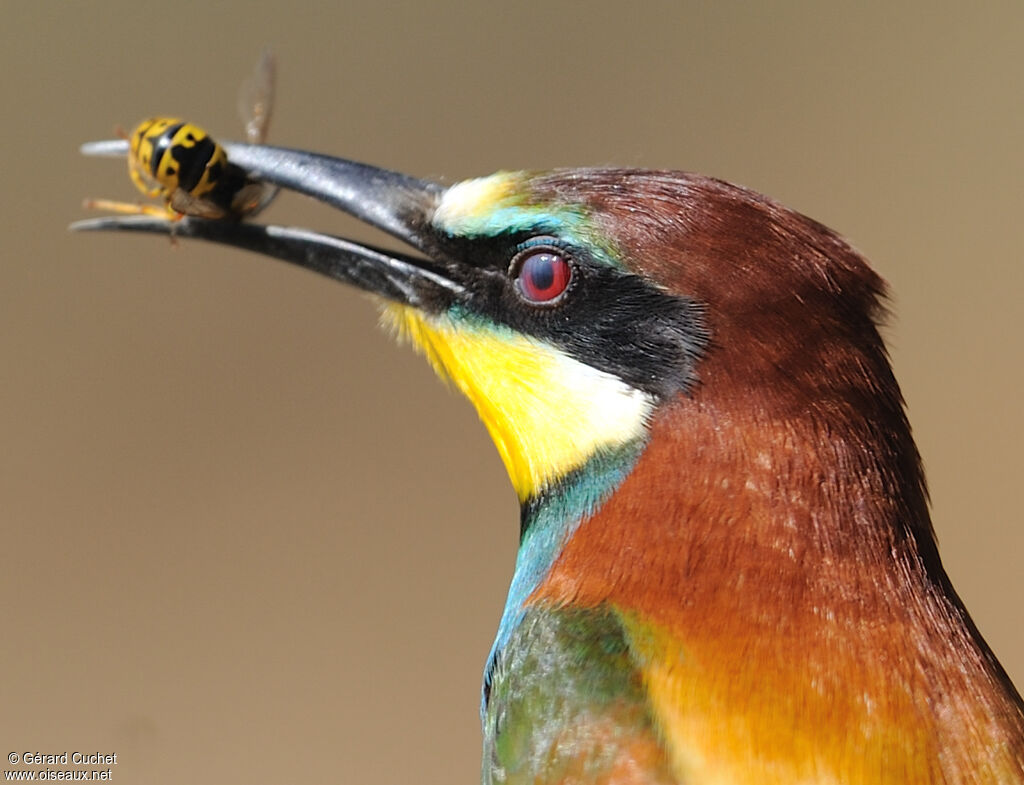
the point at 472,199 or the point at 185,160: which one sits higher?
the point at 185,160

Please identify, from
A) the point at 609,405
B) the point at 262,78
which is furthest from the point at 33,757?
the point at 609,405

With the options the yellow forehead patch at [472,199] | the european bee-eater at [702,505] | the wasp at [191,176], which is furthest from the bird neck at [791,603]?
the wasp at [191,176]

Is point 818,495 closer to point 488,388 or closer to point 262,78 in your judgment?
point 488,388

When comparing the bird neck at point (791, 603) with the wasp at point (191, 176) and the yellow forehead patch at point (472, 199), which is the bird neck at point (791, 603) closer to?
the yellow forehead patch at point (472, 199)

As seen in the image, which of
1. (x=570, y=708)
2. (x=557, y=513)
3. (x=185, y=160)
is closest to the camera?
(x=570, y=708)

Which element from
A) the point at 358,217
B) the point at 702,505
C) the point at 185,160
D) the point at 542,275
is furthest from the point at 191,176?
the point at 702,505

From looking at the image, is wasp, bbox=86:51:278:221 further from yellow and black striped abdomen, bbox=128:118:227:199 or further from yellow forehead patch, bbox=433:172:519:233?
yellow forehead patch, bbox=433:172:519:233

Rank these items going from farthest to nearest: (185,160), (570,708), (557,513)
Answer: (185,160) < (557,513) < (570,708)

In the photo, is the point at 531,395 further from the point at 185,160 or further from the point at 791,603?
the point at 185,160
